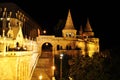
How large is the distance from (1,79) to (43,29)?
45.5 meters

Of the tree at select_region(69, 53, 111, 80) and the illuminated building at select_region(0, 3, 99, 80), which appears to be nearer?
the tree at select_region(69, 53, 111, 80)

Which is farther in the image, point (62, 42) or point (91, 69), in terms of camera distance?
point (62, 42)

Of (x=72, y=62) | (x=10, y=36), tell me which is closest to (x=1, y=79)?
(x=10, y=36)

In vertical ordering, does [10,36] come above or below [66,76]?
above

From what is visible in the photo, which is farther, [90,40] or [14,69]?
[90,40]

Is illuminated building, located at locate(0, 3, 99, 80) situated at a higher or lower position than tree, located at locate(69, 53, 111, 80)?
higher

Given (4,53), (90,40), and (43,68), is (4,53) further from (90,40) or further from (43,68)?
(90,40)

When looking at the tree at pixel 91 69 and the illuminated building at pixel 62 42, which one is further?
the illuminated building at pixel 62 42

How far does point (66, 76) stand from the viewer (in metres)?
44.2

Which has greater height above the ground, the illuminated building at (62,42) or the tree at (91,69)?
the illuminated building at (62,42)

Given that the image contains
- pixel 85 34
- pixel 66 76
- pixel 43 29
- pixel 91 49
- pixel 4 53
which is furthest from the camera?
pixel 43 29

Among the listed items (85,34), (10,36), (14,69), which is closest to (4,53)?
(14,69)

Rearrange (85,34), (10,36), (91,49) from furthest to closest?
(85,34)
(91,49)
(10,36)

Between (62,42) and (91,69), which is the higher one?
(62,42)
